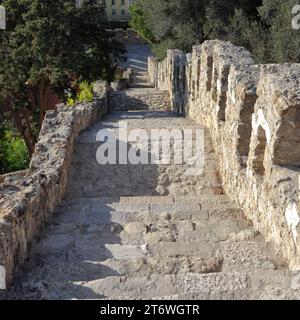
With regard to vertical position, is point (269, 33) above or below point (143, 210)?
above

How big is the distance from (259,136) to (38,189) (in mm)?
2423

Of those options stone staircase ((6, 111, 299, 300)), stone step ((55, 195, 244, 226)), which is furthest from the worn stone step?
stone step ((55, 195, 244, 226))

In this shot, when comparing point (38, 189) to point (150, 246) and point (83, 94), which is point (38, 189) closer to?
point (150, 246)

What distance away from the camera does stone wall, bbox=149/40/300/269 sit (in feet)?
16.4

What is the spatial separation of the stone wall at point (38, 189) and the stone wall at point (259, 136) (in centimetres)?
223

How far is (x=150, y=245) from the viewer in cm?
544

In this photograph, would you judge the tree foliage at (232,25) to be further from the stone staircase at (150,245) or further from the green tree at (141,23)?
the stone staircase at (150,245)

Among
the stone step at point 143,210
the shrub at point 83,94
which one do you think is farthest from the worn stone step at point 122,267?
the shrub at point 83,94

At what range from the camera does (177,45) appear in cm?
2009

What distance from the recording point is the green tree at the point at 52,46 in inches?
536

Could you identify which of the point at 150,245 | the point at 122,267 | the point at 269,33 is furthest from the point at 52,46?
the point at 122,267

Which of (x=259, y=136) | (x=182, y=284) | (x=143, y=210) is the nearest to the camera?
(x=182, y=284)

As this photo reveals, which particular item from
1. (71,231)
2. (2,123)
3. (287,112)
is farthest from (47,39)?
(287,112)
